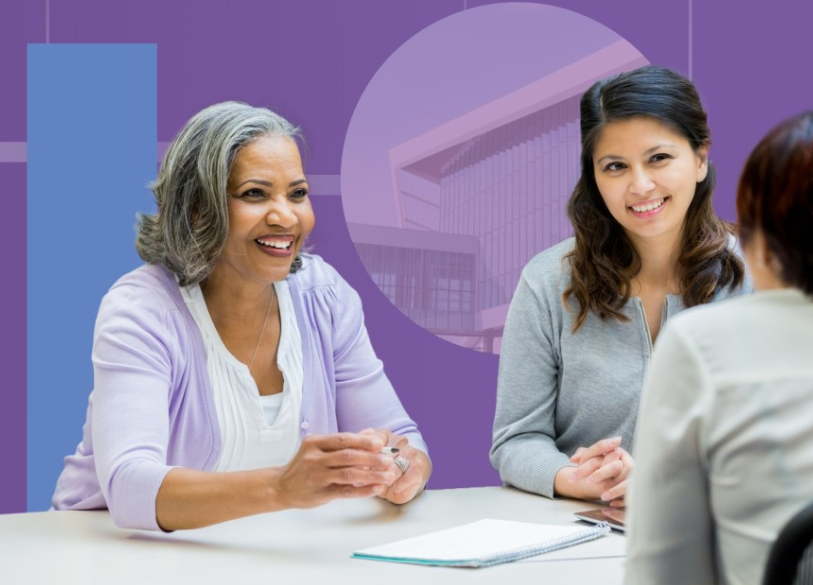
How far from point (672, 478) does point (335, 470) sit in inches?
32.7

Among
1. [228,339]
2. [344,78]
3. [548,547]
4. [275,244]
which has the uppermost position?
[344,78]

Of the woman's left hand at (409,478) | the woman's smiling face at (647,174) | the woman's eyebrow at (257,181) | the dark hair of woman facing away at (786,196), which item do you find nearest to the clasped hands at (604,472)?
the woman's left hand at (409,478)

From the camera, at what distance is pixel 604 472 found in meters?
1.92

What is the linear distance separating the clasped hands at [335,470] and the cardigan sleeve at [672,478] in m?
0.74

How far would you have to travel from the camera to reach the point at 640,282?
7.83ft

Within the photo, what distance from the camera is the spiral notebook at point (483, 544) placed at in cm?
155

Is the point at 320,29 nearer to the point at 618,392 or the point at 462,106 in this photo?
the point at 462,106

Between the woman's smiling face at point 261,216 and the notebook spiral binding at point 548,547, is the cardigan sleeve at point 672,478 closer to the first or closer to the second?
the notebook spiral binding at point 548,547

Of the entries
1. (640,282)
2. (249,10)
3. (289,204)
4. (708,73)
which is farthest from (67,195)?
(708,73)

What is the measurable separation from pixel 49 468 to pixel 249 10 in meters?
1.57

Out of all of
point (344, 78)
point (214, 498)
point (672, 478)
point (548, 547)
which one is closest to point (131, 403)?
point (214, 498)
